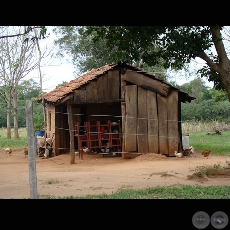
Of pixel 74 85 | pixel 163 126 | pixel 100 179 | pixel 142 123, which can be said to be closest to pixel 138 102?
pixel 142 123

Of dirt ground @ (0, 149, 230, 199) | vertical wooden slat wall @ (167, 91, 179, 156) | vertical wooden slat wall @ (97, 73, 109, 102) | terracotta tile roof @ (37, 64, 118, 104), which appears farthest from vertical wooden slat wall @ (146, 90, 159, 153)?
terracotta tile roof @ (37, 64, 118, 104)

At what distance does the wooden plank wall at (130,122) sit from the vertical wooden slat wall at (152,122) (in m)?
0.59

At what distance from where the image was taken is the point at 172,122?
15805 mm

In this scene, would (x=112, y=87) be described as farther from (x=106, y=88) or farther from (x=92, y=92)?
(x=92, y=92)

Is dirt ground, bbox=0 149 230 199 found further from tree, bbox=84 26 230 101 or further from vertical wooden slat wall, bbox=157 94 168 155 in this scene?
tree, bbox=84 26 230 101

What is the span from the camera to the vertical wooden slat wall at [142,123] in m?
15.4

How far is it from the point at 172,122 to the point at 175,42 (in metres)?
7.19

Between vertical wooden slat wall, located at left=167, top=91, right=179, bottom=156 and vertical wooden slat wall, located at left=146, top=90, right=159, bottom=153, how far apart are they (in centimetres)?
57

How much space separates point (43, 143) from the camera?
17734 mm

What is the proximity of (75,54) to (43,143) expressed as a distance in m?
10.1
